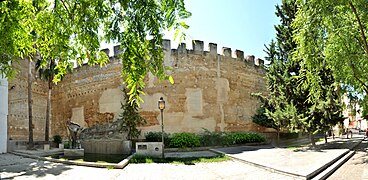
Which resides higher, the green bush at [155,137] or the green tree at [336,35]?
the green tree at [336,35]

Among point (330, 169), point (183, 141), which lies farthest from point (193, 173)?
point (183, 141)

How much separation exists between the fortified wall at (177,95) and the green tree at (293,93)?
2.99m

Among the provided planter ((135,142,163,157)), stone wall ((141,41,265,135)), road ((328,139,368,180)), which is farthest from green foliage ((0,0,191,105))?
stone wall ((141,41,265,135))

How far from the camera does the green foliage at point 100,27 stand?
2785 mm

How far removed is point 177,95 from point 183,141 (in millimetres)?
3461

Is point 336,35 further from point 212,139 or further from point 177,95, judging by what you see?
point 177,95

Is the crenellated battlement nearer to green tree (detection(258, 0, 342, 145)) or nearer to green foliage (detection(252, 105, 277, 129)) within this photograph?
green tree (detection(258, 0, 342, 145))

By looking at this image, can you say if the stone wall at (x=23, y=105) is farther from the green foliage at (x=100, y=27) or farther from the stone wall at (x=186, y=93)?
the green foliage at (x=100, y=27)

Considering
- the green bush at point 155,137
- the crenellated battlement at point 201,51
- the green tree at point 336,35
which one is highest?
the crenellated battlement at point 201,51

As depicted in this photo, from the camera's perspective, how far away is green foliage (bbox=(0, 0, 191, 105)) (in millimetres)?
2785

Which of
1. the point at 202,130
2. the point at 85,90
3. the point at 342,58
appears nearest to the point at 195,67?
the point at 202,130

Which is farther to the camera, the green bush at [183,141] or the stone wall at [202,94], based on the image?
the stone wall at [202,94]

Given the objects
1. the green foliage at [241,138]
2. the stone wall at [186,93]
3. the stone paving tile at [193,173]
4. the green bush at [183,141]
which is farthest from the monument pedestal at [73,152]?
the green foliage at [241,138]

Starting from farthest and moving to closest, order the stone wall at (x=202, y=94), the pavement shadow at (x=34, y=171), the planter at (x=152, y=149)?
the stone wall at (x=202, y=94)
the planter at (x=152, y=149)
the pavement shadow at (x=34, y=171)
